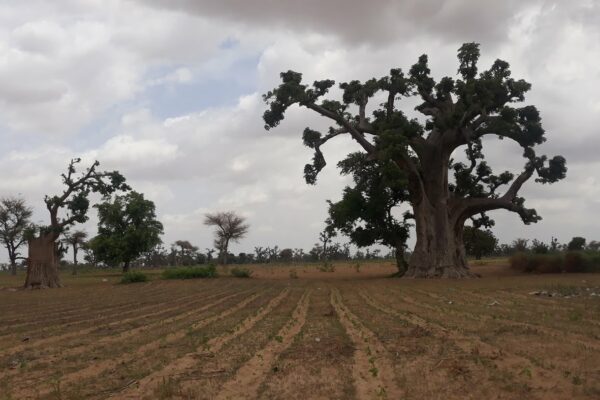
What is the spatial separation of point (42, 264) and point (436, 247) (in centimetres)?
2743

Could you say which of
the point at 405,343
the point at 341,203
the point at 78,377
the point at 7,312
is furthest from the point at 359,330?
the point at 341,203

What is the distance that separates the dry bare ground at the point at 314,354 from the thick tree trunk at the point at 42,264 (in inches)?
907

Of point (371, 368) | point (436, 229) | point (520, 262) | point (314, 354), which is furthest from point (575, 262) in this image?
point (371, 368)

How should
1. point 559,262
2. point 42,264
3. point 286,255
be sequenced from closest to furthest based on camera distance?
point 42,264
point 559,262
point 286,255

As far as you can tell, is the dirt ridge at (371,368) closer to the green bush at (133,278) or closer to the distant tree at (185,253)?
the green bush at (133,278)

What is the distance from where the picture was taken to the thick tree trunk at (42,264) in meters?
38.5

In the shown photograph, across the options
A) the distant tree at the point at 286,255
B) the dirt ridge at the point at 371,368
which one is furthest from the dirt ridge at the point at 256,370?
the distant tree at the point at 286,255

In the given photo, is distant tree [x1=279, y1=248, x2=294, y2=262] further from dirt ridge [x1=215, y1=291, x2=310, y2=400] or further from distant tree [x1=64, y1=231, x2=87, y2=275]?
dirt ridge [x1=215, y1=291, x2=310, y2=400]

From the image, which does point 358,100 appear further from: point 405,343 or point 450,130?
point 405,343

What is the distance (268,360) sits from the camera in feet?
31.0

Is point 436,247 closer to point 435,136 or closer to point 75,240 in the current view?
point 435,136

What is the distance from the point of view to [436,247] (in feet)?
122

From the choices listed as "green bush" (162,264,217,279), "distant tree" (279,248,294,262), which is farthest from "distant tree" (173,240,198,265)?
"green bush" (162,264,217,279)

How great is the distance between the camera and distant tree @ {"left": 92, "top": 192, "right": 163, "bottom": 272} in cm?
5581
